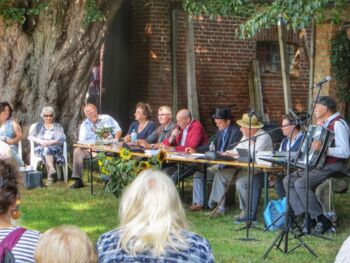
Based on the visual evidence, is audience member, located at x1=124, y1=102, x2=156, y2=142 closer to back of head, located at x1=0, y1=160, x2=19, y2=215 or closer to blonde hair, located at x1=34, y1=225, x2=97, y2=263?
back of head, located at x1=0, y1=160, x2=19, y2=215

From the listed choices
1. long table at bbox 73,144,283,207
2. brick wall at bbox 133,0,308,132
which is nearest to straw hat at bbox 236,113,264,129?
long table at bbox 73,144,283,207

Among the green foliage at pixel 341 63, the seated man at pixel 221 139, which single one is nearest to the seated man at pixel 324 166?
the seated man at pixel 221 139

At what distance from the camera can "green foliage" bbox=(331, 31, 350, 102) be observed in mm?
14695

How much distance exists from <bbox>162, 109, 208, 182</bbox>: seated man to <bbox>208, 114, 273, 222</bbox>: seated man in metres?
0.61

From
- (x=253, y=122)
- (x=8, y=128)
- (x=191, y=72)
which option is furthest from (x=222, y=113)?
(x=191, y=72)

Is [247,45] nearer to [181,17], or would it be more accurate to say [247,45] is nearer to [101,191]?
[181,17]

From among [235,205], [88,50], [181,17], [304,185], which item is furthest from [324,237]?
[181,17]

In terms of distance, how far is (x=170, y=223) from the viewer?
3387mm

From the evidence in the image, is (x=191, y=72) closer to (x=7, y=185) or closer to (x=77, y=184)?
(x=77, y=184)

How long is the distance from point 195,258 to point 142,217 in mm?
302

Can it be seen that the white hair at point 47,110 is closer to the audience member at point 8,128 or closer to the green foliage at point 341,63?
the audience member at point 8,128

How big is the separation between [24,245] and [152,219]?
28.2 inches

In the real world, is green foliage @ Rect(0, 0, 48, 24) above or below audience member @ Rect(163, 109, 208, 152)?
above

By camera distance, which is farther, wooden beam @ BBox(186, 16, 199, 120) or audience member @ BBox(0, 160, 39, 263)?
wooden beam @ BBox(186, 16, 199, 120)
